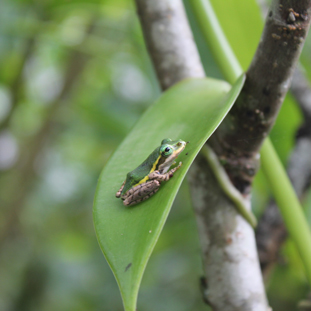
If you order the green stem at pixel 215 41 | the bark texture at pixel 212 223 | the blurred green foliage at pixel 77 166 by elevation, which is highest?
the green stem at pixel 215 41

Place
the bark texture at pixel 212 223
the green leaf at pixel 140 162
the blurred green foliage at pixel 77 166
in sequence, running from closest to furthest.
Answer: the green leaf at pixel 140 162 → the bark texture at pixel 212 223 → the blurred green foliage at pixel 77 166

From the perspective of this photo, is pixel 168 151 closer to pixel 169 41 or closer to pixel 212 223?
pixel 212 223

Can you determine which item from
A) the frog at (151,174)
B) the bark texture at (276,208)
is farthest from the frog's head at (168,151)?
the bark texture at (276,208)

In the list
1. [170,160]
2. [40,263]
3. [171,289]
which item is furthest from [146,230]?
[40,263]

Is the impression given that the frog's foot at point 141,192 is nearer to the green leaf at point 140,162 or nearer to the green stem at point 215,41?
the green leaf at point 140,162

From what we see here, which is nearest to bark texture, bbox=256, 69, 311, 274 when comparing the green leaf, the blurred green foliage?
the blurred green foliage
